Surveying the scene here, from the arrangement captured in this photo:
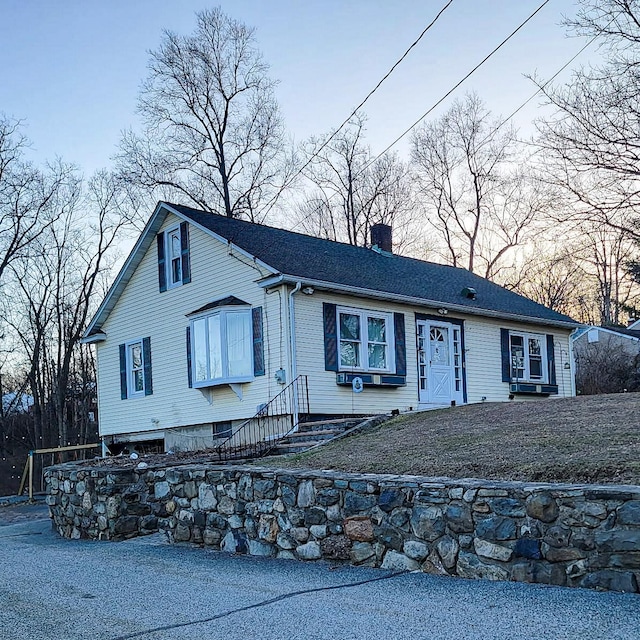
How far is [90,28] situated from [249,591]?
390 inches

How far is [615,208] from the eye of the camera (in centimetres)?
1814

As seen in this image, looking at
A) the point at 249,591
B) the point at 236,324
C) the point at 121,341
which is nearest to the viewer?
the point at 249,591

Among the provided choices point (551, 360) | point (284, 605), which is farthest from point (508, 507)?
point (551, 360)

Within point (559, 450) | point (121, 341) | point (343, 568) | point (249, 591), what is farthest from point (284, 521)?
point (121, 341)

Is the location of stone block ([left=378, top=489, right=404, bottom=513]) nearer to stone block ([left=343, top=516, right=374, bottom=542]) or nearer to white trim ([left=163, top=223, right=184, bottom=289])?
stone block ([left=343, top=516, right=374, bottom=542])

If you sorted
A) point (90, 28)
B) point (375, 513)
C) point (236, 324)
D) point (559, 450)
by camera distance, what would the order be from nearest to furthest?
point (375, 513) → point (559, 450) → point (90, 28) → point (236, 324)

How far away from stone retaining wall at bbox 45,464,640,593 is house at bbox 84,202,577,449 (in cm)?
504

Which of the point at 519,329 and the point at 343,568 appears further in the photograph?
the point at 519,329

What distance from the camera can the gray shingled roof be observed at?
645 inches

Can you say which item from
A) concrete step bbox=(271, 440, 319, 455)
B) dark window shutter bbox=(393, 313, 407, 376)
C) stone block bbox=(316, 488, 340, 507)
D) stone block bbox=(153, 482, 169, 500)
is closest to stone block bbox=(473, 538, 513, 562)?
stone block bbox=(316, 488, 340, 507)

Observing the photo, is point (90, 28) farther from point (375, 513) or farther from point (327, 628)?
point (327, 628)

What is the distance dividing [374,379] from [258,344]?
2.59 metres

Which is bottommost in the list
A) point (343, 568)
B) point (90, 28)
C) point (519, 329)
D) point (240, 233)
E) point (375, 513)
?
point (343, 568)

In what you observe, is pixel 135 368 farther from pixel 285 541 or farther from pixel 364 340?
pixel 285 541
